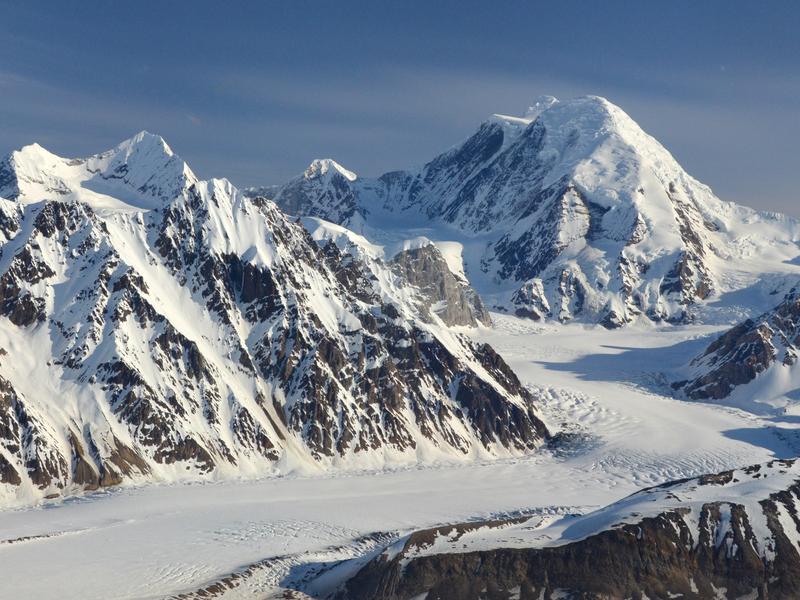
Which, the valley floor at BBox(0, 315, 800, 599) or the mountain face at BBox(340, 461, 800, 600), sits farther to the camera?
the valley floor at BBox(0, 315, 800, 599)

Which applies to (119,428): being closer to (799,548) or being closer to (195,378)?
(195,378)

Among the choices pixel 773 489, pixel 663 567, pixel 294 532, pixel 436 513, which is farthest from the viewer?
pixel 436 513

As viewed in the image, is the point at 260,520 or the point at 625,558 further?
the point at 260,520

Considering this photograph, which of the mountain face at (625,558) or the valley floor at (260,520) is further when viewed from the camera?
the valley floor at (260,520)

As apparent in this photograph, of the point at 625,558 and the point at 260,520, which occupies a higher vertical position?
the point at 260,520

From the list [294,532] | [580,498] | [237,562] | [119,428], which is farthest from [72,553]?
[580,498]

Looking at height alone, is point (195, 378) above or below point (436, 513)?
above

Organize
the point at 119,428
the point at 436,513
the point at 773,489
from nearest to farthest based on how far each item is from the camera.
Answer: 1. the point at 773,489
2. the point at 436,513
3. the point at 119,428

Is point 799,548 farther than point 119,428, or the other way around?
point 119,428
